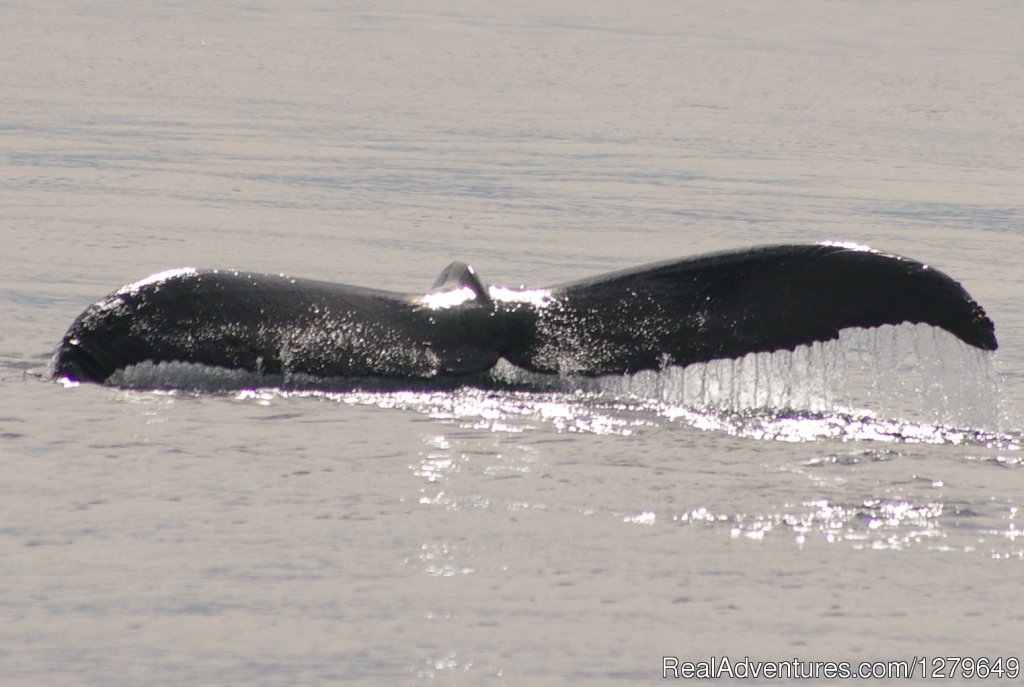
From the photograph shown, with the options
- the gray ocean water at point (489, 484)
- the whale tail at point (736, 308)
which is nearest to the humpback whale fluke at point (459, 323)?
the whale tail at point (736, 308)

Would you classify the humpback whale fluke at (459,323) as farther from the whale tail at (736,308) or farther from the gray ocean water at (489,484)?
the gray ocean water at (489,484)

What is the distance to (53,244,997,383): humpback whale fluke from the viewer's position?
6113 mm

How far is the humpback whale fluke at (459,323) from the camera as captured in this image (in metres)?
6.11

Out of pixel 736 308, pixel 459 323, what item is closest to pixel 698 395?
pixel 736 308

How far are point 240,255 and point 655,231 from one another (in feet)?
7.98

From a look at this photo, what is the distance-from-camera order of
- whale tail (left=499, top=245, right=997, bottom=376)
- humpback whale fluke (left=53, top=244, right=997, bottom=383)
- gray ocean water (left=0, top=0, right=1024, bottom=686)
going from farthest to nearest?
humpback whale fluke (left=53, top=244, right=997, bottom=383)
whale tail (left=499, top=245, right=997, bottom=376)
gray ocean water (left=0, top=0, right=1024, bottom=686)

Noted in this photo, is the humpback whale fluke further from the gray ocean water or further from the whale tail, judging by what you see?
the gray ocean water

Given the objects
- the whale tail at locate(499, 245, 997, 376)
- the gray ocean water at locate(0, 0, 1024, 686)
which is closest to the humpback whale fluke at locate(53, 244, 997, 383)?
the whale tail at locate(499, 245, 997, 376)

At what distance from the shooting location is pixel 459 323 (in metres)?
6.19

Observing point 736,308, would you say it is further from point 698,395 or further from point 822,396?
point 822,396

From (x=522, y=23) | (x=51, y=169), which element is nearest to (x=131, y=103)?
(x=51, y=169)

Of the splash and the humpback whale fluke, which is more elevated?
the humpback whale fluke

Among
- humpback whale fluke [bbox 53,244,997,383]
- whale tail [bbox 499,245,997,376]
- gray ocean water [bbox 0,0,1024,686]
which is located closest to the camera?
gray ocean water [bbox 0,0,1024,686]

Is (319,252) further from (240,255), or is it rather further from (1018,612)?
(1018,612)
